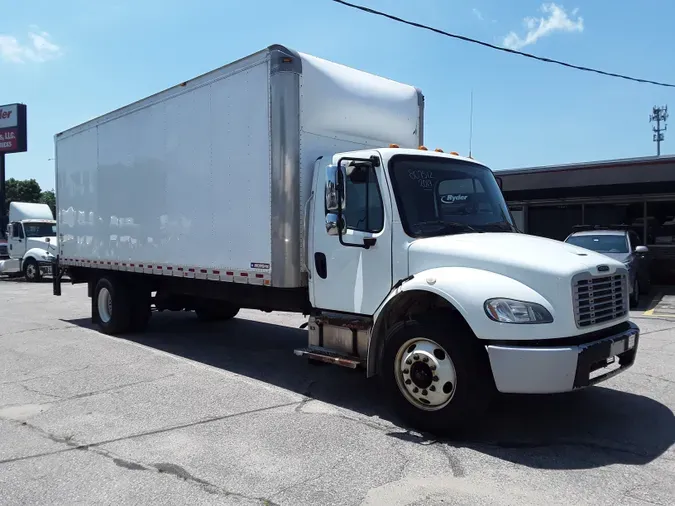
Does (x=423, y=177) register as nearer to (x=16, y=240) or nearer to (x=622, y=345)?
(x=622, y=345)

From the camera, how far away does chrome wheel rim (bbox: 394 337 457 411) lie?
460 centimetres

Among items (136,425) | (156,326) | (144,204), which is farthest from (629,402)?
(156,326)

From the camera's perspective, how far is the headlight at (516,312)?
426 centimetres

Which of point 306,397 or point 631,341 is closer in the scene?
point 631,341

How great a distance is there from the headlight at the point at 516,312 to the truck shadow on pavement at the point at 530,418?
3.38 ft

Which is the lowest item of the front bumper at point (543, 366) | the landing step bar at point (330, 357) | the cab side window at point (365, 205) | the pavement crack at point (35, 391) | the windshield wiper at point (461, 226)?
the pavement crack at point (35, 391)

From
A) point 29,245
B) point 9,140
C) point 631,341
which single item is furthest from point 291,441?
point 9,140

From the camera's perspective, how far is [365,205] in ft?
17.9

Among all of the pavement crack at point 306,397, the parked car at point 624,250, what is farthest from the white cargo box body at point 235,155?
the parked car at point 624,250

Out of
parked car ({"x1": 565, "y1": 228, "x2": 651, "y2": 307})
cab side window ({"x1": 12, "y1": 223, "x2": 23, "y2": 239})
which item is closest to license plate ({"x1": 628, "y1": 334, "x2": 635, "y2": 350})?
parked car ({"x1": 565, "y1": 228, "x2": 651, "y2": 307})

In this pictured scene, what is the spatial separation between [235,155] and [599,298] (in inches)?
164

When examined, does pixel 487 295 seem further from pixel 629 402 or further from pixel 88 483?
pixel 88 483

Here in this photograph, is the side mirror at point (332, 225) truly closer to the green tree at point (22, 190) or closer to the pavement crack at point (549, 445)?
the pavement crack at point (549, 445)

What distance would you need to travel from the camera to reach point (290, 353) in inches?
324
